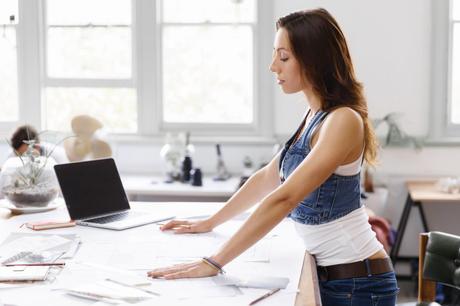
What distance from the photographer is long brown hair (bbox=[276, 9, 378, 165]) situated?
2037 mm

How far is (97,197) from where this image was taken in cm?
265

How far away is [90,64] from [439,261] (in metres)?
3.61

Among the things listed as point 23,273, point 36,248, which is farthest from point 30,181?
point 23,273

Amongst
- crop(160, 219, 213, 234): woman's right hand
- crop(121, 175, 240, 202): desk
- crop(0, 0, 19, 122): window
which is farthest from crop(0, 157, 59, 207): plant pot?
crop(0, 0, 19, 122): window

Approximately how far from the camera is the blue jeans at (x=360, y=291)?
6.79 feet

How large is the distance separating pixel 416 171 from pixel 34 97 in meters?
2.74

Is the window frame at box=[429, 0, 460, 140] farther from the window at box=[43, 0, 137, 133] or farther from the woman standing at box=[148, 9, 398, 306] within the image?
the woman standing at box=[148, 9, 398, 306]

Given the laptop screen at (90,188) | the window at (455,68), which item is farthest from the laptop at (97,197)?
the window at (455,68)

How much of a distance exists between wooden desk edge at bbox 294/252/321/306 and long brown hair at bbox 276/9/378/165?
36cm

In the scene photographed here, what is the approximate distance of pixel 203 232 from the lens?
2457 millimetres

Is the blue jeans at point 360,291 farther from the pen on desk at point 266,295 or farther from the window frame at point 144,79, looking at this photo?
the window frame at point 144,79

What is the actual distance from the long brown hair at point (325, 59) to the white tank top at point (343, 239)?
0.72 feet

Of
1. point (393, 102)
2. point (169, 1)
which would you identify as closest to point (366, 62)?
point (393, 102)

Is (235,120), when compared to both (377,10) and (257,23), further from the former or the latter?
(377,10)
